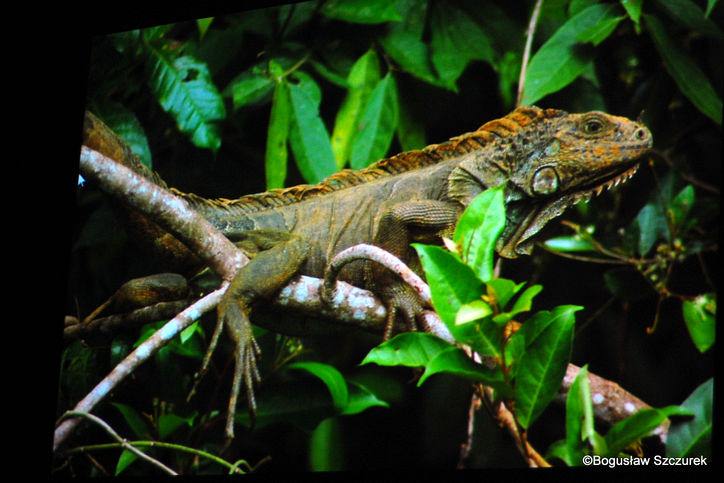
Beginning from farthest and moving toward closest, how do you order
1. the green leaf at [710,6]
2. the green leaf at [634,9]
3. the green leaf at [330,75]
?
the green leaf at [330,75] < the green leaf at [634,9] < the green leaf at [710,6]

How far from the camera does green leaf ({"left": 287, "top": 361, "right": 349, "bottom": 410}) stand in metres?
3.21

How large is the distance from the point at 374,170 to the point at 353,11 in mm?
780

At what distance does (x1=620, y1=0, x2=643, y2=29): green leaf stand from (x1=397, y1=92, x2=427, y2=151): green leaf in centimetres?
88

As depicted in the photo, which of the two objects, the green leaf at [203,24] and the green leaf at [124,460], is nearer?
the green leaf at [124,460]

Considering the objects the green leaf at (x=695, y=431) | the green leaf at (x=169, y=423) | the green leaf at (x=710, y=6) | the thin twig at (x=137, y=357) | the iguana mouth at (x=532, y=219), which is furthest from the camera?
the green leaf at (x=169, y=423)

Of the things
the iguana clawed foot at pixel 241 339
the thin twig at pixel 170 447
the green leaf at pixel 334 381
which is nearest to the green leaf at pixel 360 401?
the green leaf at pixel 334 381

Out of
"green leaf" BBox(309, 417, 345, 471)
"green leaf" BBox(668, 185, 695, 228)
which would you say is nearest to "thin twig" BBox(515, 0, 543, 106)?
"green leaf" BBox(668, 185, 695, 228)

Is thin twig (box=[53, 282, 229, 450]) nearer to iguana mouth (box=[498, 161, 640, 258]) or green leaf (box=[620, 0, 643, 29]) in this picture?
iguana mouth (box=[498, 161, 640, 258])

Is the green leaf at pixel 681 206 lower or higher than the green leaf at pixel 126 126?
lower

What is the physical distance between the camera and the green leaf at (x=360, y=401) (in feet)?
10.6

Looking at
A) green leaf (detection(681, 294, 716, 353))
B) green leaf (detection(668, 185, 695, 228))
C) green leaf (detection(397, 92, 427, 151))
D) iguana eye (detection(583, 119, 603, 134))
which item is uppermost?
green leaf (detection(397, 92, 427, 151))

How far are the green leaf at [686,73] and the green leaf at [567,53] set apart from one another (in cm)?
16

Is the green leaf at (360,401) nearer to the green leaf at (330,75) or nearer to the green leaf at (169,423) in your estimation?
the green leaf at (169,423)

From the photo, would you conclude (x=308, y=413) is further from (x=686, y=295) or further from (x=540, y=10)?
(x=540, y=10)
